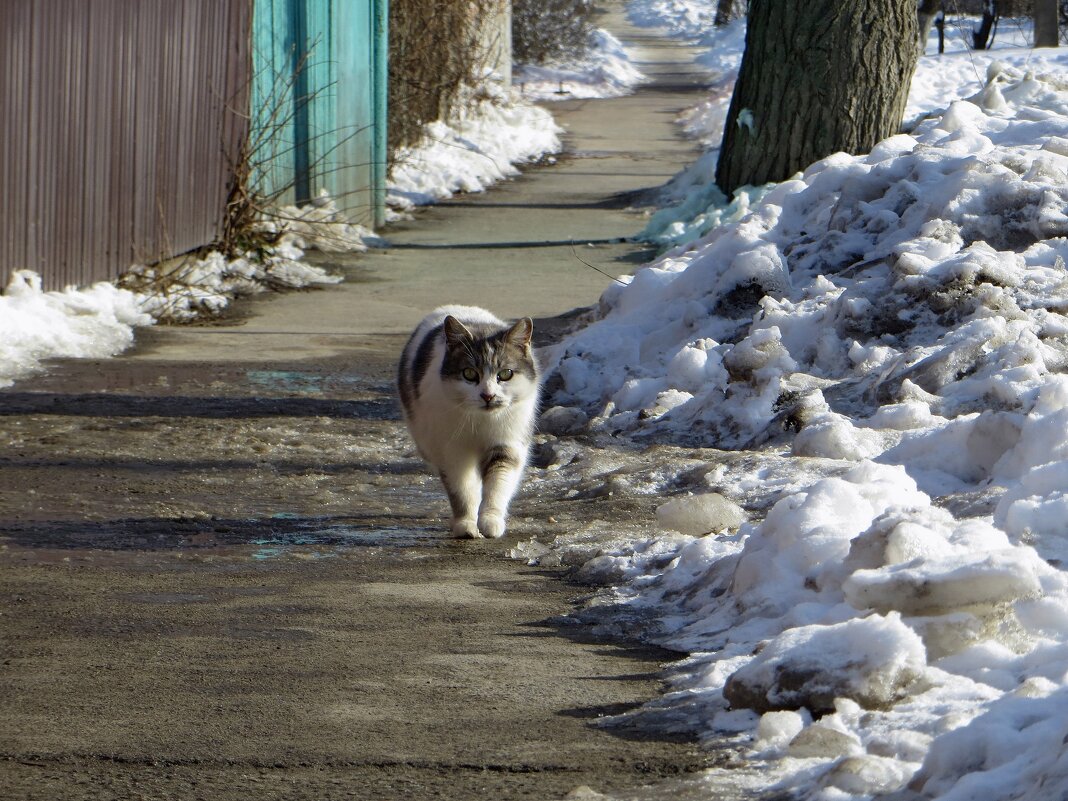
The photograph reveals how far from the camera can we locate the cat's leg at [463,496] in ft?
18.4

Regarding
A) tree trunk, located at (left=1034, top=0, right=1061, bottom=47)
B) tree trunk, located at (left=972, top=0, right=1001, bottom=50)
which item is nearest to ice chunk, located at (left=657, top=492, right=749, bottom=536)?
tree trunk, located at (left=1034, top=0, right=1061, bottom=47)

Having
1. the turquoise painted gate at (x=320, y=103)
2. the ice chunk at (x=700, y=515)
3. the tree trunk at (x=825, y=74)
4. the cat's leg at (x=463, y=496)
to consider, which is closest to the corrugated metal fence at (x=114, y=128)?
the turquoise painted gate at (x=320, y=103)

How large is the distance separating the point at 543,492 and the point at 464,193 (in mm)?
12475

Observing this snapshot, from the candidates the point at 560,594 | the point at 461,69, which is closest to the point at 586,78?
the point at 461,69

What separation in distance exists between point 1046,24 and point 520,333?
29.3 m

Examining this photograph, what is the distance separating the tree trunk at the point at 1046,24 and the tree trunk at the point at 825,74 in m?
22.6

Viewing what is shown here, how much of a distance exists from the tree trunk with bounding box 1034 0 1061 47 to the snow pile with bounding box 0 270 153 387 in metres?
26.7

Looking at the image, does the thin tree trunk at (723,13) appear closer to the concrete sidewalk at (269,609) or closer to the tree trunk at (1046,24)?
the tree trunk at (1046,24)

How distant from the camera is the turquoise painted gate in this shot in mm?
13234

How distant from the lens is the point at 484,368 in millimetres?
5652

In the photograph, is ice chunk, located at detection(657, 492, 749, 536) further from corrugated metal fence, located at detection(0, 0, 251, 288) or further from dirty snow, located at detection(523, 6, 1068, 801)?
corrugated metal fence, located at detection(0, 0, 251, 288)

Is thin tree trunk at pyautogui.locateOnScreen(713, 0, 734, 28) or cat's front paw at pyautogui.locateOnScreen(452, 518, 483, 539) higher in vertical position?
thin tree trunk at pyautogui.locateOnScreen(713, 0, 734, 28)

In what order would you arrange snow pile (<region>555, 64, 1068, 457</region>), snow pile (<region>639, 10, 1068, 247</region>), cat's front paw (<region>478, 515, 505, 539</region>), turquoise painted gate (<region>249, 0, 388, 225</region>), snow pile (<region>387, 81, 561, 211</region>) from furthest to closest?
snow pile (<region>387, 81, 561, 211</region>)
turquoise painted gate (<region>249, 0, 388, 225</region>)
snow pile (<region>639, 10, 1068, 247</region>)
snow pile (<region>555, 64, 1068, 457</region>)
cat's front paw (<region>478, 515, 505, 539</region>)

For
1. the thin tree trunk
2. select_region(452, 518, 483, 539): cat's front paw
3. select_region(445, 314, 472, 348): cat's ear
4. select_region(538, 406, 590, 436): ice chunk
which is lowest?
select_region(452, 518, 483, 539): cat's front paw
